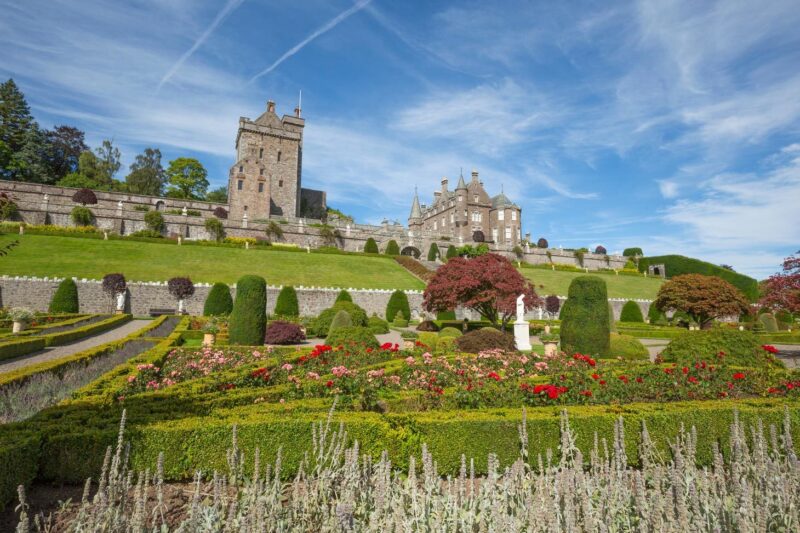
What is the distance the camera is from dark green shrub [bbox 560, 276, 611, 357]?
1642 cm

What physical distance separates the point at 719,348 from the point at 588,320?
4.54 metres

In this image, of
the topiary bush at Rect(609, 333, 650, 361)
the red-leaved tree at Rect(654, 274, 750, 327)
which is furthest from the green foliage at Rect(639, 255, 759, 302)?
the topiary bush at Rect(609, 333, 650, 361)

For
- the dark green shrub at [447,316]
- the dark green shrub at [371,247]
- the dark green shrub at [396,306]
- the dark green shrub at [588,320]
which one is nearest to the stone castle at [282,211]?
the dark green shrub at [371,247]

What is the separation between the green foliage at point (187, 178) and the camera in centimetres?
7039

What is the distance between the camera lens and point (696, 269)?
62.6m

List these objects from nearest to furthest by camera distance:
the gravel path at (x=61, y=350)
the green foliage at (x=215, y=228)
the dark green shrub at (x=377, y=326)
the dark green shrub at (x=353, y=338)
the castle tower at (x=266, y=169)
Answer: the gravel path at (x=61, y=350) < the dark green shrub at (x=353, y=338) < the dark green shrub at (x=377, y=326) < the green foliage at (x=215, y=228) < the castle tower at (x=266, y=169)

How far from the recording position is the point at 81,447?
503 cm

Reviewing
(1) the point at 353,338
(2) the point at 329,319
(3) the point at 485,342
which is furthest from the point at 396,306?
(1) the point at 353,338

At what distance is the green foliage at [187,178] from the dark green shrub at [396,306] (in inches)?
2042

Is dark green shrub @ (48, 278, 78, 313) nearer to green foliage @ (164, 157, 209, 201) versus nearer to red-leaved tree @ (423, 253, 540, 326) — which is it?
red-leaved tree @ (423, 253, 540, 326)

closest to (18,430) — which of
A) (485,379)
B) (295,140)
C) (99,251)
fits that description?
(485,379)

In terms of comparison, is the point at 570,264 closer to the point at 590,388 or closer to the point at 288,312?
the point at 288,312

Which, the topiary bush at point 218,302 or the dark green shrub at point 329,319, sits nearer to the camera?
the dark green shrub at point 329,319

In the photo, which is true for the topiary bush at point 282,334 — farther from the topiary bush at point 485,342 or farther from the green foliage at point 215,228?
the green foliage at point 215,228
